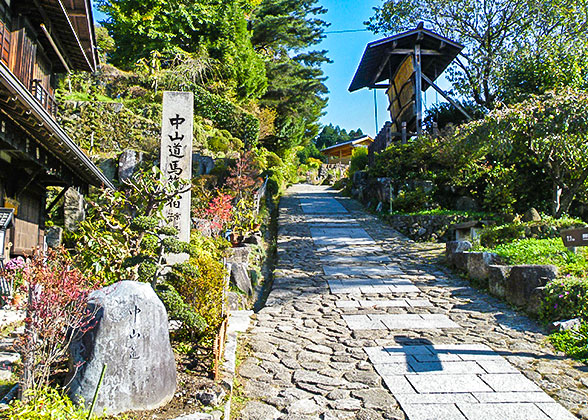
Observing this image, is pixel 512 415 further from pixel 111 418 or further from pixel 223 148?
pixel 223 148

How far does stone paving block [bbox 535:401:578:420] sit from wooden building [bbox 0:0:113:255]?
248 inches

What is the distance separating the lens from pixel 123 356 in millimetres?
3650

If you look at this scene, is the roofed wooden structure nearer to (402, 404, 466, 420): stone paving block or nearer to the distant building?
(402, 404, 466, 420): stone paving block

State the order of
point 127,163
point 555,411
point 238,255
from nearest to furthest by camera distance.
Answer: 1. point 555,411
2. point 238,255
3. point 127,163

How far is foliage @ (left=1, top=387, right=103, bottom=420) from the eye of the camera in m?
3.15

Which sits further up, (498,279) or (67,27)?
(67,27)

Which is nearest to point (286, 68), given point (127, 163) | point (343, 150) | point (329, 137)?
point (127, 163)

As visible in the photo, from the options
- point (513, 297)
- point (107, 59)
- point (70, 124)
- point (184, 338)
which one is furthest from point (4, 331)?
point (107, 59)

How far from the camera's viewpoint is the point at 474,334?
6621mm

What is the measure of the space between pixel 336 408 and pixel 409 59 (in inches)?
743

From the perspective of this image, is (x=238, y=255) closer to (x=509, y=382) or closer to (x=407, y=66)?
(x=509, y=382)

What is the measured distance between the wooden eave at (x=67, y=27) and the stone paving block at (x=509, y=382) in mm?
10675

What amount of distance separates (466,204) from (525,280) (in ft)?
27.0

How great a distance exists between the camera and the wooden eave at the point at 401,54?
66.2 ft
